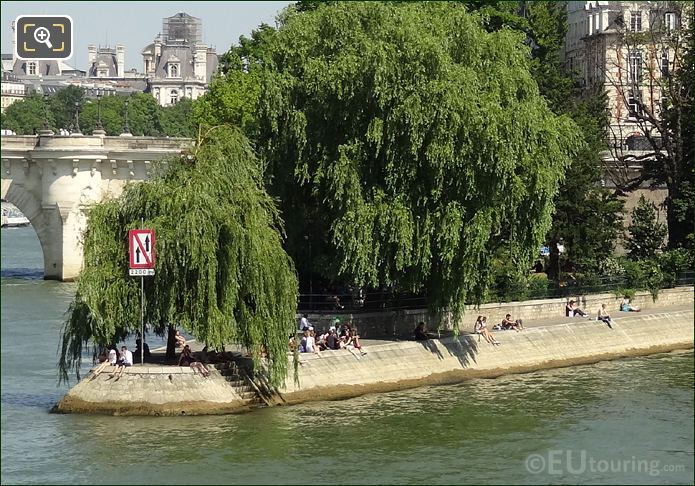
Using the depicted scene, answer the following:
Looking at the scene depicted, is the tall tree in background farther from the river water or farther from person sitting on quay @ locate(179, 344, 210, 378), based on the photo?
person sitting on quay @ locate(179, 344, 210, 378)

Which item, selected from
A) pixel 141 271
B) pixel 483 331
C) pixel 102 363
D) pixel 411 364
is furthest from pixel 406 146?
pixel 102 363

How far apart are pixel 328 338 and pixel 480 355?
4.92 m

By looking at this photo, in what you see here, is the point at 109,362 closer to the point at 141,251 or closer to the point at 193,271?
the point at 141,251

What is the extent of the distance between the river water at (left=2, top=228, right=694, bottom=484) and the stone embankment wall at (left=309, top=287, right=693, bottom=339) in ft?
11.3

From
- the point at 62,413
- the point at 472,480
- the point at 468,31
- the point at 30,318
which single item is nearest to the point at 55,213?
the point at 30,318

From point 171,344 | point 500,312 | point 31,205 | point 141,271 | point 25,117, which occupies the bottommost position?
point 171,344

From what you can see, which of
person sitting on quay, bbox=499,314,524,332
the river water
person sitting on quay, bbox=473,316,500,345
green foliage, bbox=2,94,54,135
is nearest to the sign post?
the river water

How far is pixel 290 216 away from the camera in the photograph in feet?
154

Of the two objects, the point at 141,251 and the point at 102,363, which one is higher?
the point at 141,251

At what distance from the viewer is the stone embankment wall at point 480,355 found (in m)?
42.0

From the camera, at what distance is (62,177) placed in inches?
2990

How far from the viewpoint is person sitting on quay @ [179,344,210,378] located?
129 ft

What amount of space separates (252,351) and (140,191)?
15.0 ft

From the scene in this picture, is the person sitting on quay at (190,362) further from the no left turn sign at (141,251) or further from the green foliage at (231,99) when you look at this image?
the green foliage at (231,99)
